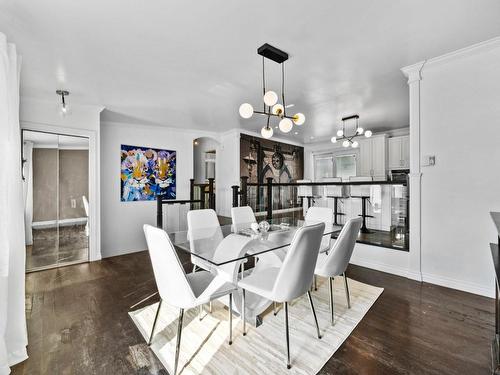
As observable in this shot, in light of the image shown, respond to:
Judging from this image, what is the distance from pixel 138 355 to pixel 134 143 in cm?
419

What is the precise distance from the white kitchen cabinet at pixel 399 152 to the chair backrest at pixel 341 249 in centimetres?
503

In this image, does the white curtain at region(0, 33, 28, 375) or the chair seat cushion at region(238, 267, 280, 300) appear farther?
the chair seat cushion at region(238, 267, 280, 300)

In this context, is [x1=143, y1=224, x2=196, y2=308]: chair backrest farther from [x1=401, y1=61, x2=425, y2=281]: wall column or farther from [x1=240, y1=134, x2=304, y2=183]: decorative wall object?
[x1=240, y1=134, x2=304, y2=183]: decorative wall object

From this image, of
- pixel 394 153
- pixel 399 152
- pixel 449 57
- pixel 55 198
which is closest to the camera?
pixel 449 57

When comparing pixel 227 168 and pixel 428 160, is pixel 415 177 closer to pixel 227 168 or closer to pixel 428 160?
pixel 428 160

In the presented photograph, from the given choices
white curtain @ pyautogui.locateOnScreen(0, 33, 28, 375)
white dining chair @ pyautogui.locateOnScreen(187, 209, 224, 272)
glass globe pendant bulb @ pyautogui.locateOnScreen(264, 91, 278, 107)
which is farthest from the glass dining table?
glass globe pendant bulb @ pyautogui.locateOnScreen(264, 91, 278, 107)

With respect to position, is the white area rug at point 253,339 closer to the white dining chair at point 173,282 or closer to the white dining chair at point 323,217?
the white dining chair at point 173,282

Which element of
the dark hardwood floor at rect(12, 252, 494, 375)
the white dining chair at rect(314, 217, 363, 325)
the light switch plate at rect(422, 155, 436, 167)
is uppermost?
the light switch plate at rect(422, 155, 436, 167)

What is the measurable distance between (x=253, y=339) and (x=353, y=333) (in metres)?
0.82

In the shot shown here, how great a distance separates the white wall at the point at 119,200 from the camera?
459cm

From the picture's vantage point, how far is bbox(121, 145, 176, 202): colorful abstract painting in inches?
189

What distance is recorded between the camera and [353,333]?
6.20 feet

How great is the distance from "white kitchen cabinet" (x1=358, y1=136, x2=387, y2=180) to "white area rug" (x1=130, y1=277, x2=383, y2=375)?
465 centimetres

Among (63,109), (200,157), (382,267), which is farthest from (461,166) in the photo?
(200,157)
